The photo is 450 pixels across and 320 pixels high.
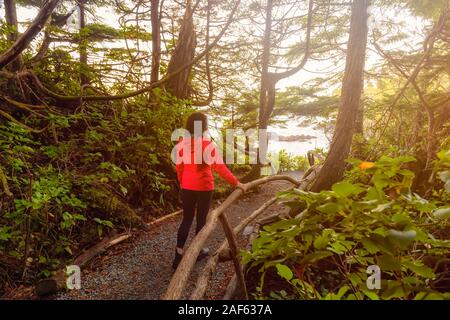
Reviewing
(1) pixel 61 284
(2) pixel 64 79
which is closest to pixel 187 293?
(1) pixel 61 284

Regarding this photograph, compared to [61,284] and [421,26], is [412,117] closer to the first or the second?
[421,26]

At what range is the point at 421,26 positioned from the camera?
697 cm

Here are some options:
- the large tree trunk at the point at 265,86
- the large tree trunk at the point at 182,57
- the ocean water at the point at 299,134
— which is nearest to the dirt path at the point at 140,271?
the large tree trunk at the point at 182,57

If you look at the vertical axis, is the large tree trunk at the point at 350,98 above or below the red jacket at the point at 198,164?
above

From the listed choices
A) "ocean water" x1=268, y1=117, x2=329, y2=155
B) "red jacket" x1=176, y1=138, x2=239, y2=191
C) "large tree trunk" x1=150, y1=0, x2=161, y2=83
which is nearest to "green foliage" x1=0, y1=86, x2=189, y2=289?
"large tree trunk" x1=150, y1=0, x2=161, y2=83

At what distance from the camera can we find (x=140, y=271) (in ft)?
14.9

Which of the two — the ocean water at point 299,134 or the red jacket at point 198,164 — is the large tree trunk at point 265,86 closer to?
the ocean water at point 299,134

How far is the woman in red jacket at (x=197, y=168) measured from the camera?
12.8 feet

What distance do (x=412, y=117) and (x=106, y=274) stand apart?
7.64 m

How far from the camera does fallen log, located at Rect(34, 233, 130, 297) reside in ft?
12.3

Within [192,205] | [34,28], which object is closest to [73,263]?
[192,205]

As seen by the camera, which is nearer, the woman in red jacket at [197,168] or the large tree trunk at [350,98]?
the woman in red jacket at [197,168]

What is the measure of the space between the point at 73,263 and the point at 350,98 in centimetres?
543

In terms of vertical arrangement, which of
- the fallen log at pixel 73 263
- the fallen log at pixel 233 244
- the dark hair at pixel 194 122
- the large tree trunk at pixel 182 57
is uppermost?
the large tree trunk at pixel 182 57
